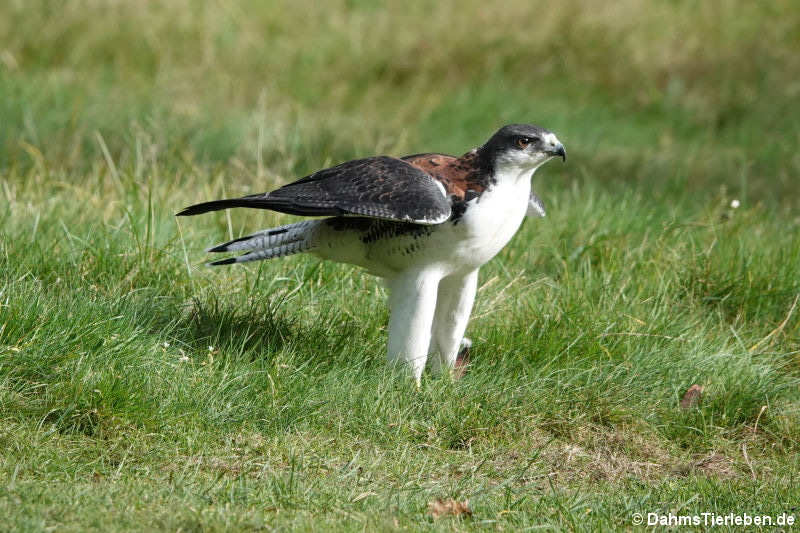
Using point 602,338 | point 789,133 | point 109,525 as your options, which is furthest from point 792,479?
point 789,133

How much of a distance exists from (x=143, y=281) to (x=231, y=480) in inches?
59.9

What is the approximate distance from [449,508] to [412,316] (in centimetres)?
83

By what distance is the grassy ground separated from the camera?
3.86 m

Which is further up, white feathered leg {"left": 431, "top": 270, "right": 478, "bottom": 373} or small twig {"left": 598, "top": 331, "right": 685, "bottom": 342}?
white feathered leg {"left": 431, "top": 270, "right": 478, "bottom": 373}

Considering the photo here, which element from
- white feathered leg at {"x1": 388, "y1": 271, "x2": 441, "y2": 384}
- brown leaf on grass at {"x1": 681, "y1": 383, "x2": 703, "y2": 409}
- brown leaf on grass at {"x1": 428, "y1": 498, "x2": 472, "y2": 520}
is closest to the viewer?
brown leaf on grass at {"x1": 428, "y1": 498, "x2": 472, "y2": 520}

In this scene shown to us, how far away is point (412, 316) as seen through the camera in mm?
4309

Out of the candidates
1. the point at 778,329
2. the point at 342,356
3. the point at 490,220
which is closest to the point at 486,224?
the point at 490,220

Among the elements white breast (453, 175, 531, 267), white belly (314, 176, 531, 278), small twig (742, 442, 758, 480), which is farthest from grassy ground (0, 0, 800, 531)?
white breast (453, 175, 531, 267)

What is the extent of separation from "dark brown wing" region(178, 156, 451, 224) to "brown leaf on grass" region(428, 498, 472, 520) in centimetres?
101

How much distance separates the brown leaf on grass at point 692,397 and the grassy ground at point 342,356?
3 cm

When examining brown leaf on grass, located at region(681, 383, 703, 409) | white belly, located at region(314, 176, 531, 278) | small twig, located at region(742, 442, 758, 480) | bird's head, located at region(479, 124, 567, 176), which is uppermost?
bird's head, located at region(479, 124, 567, 176)

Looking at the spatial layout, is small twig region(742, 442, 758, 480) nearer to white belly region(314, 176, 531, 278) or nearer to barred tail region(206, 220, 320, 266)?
white belly region(314, 176, 531, 278)

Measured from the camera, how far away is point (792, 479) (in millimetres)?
4340

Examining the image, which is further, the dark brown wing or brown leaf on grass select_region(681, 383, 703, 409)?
brown leaf on grass select_region(681, 383, 703, 409)
